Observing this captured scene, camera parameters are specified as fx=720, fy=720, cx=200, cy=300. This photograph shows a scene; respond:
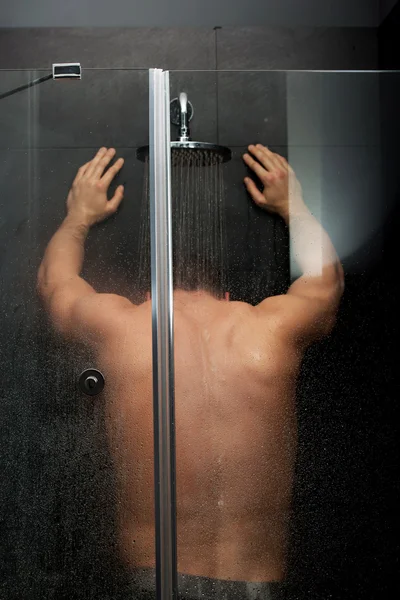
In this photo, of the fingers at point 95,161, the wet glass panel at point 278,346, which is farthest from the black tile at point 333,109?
the fingers at point 95,161

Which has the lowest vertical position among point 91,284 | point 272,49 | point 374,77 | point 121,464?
point 121,464

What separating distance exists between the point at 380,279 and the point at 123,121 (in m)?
0.54

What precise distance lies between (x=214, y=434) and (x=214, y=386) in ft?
0.27

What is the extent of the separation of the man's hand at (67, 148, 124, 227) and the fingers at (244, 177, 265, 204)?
223 millimetres

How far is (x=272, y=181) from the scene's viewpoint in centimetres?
127

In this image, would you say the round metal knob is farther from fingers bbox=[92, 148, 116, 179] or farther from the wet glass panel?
→ fingers bbox=[92, 148, 116, 179]

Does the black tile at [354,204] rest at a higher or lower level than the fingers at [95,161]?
lower

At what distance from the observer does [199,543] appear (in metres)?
1.23

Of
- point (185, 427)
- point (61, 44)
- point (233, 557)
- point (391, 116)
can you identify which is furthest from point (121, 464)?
point (61, 44)

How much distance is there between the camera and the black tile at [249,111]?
1271 millimetres

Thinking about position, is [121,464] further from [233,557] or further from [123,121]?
[123,121]

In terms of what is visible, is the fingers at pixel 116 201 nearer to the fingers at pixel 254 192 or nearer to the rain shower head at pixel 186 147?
the rain shower head at pixel 186 147

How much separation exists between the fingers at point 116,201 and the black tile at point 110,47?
649mm

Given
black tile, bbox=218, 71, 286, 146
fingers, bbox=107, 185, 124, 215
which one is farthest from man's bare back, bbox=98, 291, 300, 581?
black tile, bbox=218, 71, 286, 146
